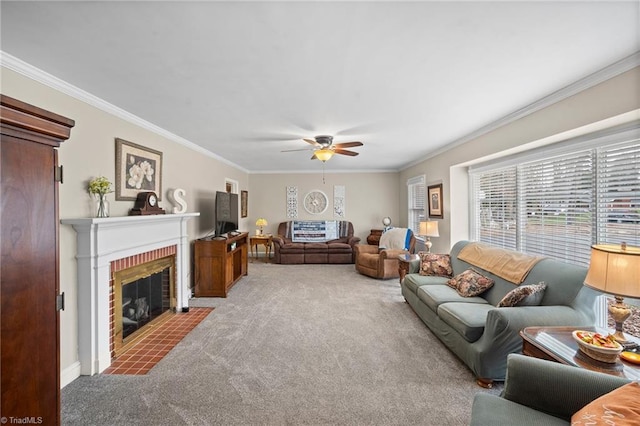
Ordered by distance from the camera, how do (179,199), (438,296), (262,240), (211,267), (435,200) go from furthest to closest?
(262,240)
(435,200)
(211,267)
(179,199)
(438,296)

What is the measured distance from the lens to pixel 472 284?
2914 mm

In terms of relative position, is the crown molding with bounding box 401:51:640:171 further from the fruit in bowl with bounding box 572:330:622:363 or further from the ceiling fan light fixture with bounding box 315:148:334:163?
the ceiling fan light fixture with bounding box 315:148:334:163

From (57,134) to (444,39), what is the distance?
2.08m

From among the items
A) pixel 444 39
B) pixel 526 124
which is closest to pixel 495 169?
pixel 526 124

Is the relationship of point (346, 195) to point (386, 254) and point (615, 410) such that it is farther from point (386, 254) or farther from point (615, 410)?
point (615, 410)

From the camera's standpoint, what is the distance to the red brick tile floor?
234 centimetres

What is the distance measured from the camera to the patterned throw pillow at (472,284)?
2855 mm

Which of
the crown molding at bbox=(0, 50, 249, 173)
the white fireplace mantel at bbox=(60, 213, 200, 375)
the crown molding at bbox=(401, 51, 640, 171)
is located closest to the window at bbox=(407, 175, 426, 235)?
the crown molding at bbox=(401, 51, 640, 171)

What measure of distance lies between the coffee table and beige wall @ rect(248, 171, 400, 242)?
18.6 feet

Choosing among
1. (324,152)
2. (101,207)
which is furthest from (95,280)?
(324,152)

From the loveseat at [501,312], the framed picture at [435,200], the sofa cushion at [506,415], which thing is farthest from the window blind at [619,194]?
the framed picture at [435,200]

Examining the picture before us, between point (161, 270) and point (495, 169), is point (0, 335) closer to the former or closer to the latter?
point (161, 270)

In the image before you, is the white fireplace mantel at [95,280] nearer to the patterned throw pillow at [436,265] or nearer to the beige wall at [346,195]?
the patterned throw pillow at [436,265]

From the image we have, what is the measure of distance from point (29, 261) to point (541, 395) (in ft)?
7.93
